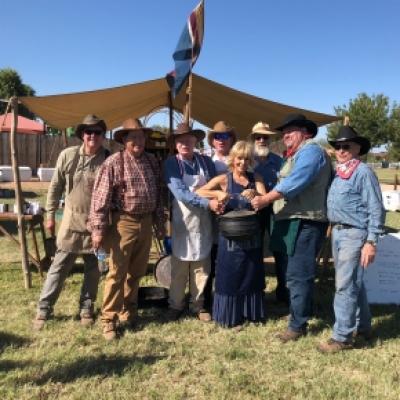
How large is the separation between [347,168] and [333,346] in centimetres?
137

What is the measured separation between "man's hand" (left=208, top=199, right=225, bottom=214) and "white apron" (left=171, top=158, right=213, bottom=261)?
0.79 ft

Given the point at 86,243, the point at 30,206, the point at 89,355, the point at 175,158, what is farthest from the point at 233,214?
the point at 30,206

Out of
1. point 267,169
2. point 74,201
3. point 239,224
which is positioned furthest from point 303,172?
point 74,201

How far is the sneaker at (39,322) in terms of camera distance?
3812 mm

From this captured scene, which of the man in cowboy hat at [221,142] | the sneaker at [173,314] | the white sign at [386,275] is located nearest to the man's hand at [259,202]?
the man in cowboy hat at [221,142]

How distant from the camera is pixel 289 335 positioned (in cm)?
367

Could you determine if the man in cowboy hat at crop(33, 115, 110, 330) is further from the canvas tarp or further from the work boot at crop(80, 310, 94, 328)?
the canvas tarp

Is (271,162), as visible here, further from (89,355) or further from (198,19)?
(89,355)

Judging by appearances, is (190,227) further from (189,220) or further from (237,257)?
(237,257)

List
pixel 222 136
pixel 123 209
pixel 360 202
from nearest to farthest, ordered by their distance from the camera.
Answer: pixel 360 202, pixel 123 209, pixel 222 136

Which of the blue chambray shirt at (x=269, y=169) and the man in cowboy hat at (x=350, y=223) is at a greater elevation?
the blue chambray shirt at (x=269, y=169)

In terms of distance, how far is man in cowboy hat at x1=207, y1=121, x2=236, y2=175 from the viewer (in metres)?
4.26

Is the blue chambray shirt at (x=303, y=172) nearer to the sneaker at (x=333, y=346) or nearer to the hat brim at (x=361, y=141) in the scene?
the hat brim at (x=361, y=141)

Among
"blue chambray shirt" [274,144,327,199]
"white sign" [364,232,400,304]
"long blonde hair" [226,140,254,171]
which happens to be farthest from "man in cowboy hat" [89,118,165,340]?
"white sign" [364,232,400,304]
